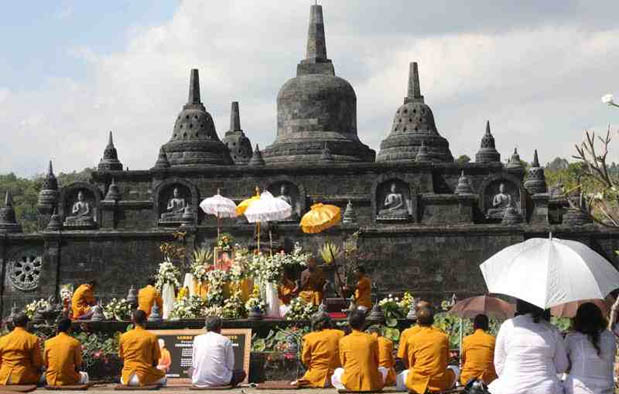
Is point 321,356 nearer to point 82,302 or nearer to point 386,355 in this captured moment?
point 386,355

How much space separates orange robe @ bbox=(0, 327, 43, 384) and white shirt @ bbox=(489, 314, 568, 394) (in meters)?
5.82

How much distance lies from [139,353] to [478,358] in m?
4.02

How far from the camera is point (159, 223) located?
32.3 m

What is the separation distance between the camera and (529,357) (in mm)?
9219

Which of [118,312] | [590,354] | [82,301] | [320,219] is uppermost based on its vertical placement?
[320,219]

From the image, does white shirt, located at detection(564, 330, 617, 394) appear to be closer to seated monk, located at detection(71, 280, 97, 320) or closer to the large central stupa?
seated monk, located at detection(71, 280, 97, 320)

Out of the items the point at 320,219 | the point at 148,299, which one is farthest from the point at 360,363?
the point at 320,219

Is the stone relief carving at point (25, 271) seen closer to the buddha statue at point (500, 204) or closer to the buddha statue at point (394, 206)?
the buddha statue at point (394, 206)

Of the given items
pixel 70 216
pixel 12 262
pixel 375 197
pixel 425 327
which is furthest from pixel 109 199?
pixel 425 327

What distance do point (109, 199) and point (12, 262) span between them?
361 centimetres

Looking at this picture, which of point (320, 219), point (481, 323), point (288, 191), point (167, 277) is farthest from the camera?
point (288, 191)

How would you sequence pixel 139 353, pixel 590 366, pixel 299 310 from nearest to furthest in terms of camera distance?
pixel 590 366
pixel 139 353
pixel 299 310

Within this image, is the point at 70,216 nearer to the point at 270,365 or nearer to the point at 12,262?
the point at 12,262

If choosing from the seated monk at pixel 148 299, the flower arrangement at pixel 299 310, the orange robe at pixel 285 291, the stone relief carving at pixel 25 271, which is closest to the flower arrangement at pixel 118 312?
the seated monk at pixel 148 299
